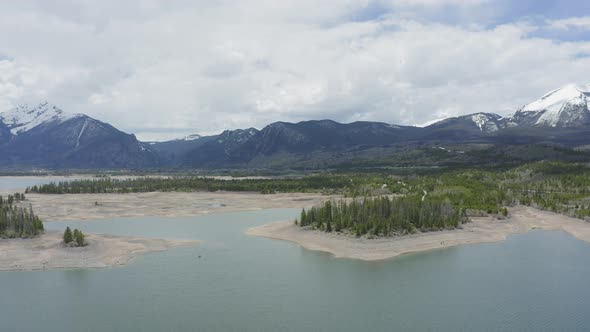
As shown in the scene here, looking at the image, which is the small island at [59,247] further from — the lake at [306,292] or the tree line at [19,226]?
the lake at [306,292]

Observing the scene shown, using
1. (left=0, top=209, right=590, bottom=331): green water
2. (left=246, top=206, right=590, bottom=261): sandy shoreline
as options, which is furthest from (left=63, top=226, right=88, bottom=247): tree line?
(left=246, top=206, right=590, bottom=261): sandy shoreline

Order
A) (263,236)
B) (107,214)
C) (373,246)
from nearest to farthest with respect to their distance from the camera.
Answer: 1. (373,246)
2. (263,236)
3. (107,214)

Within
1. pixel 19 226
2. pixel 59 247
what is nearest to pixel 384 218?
pixel 59 247

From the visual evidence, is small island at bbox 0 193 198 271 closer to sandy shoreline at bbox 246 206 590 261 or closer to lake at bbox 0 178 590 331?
lake at bbox 0 178 590 331

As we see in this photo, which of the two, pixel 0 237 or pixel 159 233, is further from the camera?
pixel 159 233

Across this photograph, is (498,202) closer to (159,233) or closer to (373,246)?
(373,246)

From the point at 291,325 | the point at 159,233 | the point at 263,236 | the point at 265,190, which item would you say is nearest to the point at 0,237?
the point at 159,233
